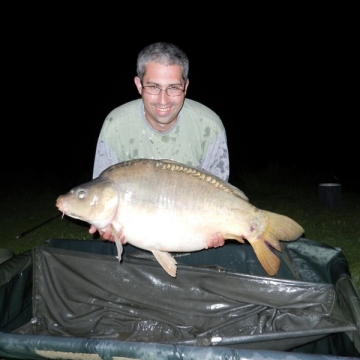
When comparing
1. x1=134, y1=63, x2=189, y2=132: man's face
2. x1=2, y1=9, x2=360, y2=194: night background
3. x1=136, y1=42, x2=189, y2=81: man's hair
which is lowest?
x1=2, y1=9, x2=360, y2=194: night background

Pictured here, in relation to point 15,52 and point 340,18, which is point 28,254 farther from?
point 15,52

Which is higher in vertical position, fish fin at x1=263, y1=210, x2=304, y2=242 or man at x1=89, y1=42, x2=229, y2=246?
man at x1=89, y1=42, x2=229, y2=246

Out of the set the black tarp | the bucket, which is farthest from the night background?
the black tarp

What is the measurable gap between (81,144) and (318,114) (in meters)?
7.60

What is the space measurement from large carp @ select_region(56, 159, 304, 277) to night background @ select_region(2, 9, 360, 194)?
214 inches

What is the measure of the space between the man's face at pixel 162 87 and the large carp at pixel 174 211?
0.37m

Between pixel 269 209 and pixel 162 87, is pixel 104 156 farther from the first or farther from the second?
pixel 269 209

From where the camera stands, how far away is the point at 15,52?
2086 cm

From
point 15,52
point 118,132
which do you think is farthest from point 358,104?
point 15,52

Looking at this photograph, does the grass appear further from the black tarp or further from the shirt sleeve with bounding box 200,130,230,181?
the shirt sleeve with bounding box 200,130,230,181

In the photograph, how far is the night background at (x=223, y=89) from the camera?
11016 millimetres

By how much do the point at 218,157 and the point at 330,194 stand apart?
243 cm

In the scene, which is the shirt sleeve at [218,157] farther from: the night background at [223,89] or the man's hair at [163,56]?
the night background at [223,89]

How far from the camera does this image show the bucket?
13.9 ft
